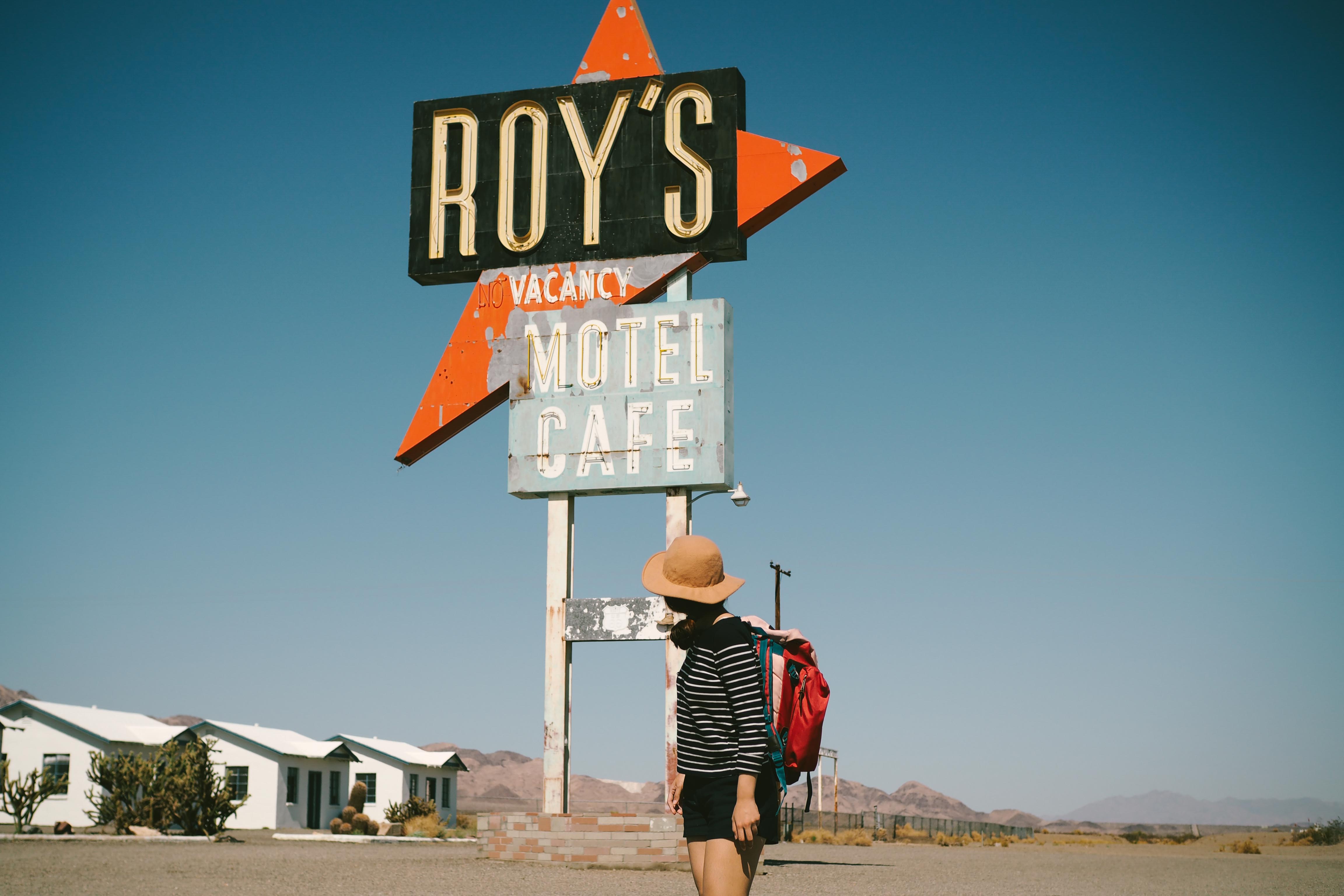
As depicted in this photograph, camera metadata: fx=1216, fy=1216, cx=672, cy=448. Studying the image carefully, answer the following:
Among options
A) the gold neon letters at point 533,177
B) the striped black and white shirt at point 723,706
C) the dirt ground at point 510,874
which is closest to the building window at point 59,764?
the dirt ground at point 510,874

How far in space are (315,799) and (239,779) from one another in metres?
3.69

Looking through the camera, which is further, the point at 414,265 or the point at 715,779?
the point at 414,265

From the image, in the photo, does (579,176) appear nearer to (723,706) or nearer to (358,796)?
(723,706)

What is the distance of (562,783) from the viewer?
18047 mm

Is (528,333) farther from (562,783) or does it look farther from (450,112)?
(562,783)

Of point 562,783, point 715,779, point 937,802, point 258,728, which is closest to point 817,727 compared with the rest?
point 715,779

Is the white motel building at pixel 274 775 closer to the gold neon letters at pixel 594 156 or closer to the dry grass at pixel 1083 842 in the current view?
the gold neon letters at pixel 594 156

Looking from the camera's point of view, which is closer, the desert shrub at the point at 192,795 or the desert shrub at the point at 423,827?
the desert shrub at the point at 192,795

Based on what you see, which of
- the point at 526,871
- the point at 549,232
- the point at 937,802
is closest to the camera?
the point at 526,871

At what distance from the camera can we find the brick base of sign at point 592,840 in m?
17.3

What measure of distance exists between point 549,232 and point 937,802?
509 ft

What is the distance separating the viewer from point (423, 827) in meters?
40.5

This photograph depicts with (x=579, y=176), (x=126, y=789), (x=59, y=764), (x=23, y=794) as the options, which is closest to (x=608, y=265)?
(x=579, y=176)

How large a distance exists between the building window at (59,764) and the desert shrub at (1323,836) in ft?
141
